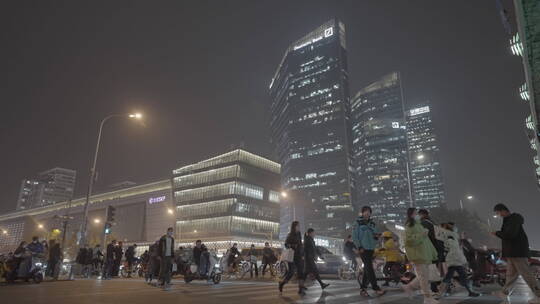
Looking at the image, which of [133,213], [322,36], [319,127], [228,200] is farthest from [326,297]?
[322,36]

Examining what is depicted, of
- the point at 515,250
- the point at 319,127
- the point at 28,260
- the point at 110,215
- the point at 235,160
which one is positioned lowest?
the point at 28,260

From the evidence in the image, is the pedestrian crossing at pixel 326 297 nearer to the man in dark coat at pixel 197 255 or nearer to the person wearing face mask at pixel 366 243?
the person wearing face mask at pixel 366 243

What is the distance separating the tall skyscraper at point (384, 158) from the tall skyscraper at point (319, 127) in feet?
89.8

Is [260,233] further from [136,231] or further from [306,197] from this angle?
[306,197]

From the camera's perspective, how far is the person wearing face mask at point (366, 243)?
7.66 metres

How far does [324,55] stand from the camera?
17538 cm

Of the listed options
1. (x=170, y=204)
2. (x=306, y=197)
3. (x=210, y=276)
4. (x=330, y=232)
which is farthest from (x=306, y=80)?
(x=210, y=276)

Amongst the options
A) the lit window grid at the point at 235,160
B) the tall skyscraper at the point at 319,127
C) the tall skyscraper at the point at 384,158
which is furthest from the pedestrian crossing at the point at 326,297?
the tall skyscraper at the point at 384,158

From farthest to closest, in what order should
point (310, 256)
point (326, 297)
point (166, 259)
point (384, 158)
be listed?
1. point (384, 158)
2. point (166, 259)
3. point (310, 256)
4. point (326, 297)

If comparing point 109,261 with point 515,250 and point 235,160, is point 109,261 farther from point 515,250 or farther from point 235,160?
point 235,160

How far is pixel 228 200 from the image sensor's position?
74500mm

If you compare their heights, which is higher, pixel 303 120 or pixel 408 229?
pixel 303 120

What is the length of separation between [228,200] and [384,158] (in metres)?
118

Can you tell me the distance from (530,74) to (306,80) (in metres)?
154
